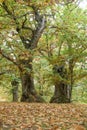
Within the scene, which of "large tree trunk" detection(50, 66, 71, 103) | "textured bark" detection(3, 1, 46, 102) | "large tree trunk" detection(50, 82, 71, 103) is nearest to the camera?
"textured bark" detection(3, 1, 46, 102)

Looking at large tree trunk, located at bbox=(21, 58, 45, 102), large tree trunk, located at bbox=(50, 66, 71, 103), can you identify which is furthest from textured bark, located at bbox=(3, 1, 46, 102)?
large tree trunk, located at bbox=(50, 66, 71, 103)

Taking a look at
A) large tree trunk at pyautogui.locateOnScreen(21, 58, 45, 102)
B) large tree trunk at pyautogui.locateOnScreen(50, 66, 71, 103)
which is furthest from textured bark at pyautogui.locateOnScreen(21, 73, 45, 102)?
large tree trunk at pyautogui.locateOnScreen(50, 66, 71, 103)

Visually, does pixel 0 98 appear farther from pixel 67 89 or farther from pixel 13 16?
pixel 13 16

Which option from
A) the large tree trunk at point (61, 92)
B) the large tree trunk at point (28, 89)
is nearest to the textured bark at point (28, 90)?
the large tree trunk at point (28, 89)

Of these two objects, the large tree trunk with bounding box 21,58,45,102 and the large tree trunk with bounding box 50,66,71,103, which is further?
the large tree trunk with bounding box 50,66,71,103

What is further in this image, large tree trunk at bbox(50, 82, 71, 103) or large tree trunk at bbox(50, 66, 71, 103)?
large tree trunk at bbox(50, 82, 71, 103)

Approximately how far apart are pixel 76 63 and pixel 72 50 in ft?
6.96

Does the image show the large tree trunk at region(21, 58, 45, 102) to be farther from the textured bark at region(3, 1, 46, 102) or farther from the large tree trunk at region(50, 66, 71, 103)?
the large tree trunk at region(50, 66, 71, 103)

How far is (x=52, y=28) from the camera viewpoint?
18.5 m

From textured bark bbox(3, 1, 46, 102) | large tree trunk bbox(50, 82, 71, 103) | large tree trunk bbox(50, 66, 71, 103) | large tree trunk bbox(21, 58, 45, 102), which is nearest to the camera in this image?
textured bark bbox(3, 1, 46, 102)

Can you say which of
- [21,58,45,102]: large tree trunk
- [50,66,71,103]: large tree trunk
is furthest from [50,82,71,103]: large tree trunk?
[21,58,45,102]: large tree trunk

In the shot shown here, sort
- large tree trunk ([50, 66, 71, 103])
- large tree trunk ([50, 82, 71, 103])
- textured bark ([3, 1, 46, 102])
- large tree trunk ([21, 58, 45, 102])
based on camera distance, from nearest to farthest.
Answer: textured bark ([3, 1, 46, 102]) < large tree trunk ([21, 58, 45, 102]) < large tree trunk ([50, 66, 71, 103]) < large tree trunk ([50, 82, 71, 103])

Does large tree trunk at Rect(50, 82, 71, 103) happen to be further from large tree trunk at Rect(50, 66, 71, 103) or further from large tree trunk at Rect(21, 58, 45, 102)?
large tree trunk at Rect(21, 58, 45, 102)

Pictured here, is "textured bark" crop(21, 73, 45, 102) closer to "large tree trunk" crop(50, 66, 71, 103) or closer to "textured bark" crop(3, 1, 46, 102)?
"textured bark" crop(3, 1, 46, 102)
